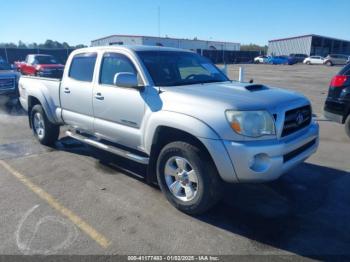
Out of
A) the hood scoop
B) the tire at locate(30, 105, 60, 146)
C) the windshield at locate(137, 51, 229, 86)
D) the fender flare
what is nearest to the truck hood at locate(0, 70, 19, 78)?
the tire at locate(30, 105, 60, 146)

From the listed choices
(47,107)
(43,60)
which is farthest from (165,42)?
(47,107)

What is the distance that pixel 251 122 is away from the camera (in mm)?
3350

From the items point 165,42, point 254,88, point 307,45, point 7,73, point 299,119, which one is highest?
point 307,45

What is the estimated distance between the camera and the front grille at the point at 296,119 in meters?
3.64

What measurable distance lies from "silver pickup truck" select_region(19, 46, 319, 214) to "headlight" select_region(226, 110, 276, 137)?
1cm

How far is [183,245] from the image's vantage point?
10.7ft

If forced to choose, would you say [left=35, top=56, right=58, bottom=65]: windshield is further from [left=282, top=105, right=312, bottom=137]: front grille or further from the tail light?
[left=282, top=105, right=312, bottom=137]: front grille

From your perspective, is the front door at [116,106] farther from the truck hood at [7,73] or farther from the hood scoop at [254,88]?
the truck hood at [7,73]

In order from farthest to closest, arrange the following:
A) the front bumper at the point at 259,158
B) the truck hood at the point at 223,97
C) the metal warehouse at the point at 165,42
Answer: the metal warehouse at the point at 165,42 < the truck hood at the point at 223,97 < the front bumper at the point at 259,158

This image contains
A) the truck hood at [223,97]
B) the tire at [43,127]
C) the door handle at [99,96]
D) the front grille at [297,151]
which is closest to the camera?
the truck hood at [223,97]

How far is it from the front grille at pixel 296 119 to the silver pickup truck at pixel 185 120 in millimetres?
12

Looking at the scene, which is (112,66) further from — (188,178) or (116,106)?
(188,178)

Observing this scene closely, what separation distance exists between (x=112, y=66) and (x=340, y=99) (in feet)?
15.3

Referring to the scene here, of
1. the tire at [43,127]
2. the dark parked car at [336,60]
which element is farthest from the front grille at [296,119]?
the dark parked car at [336,60]
